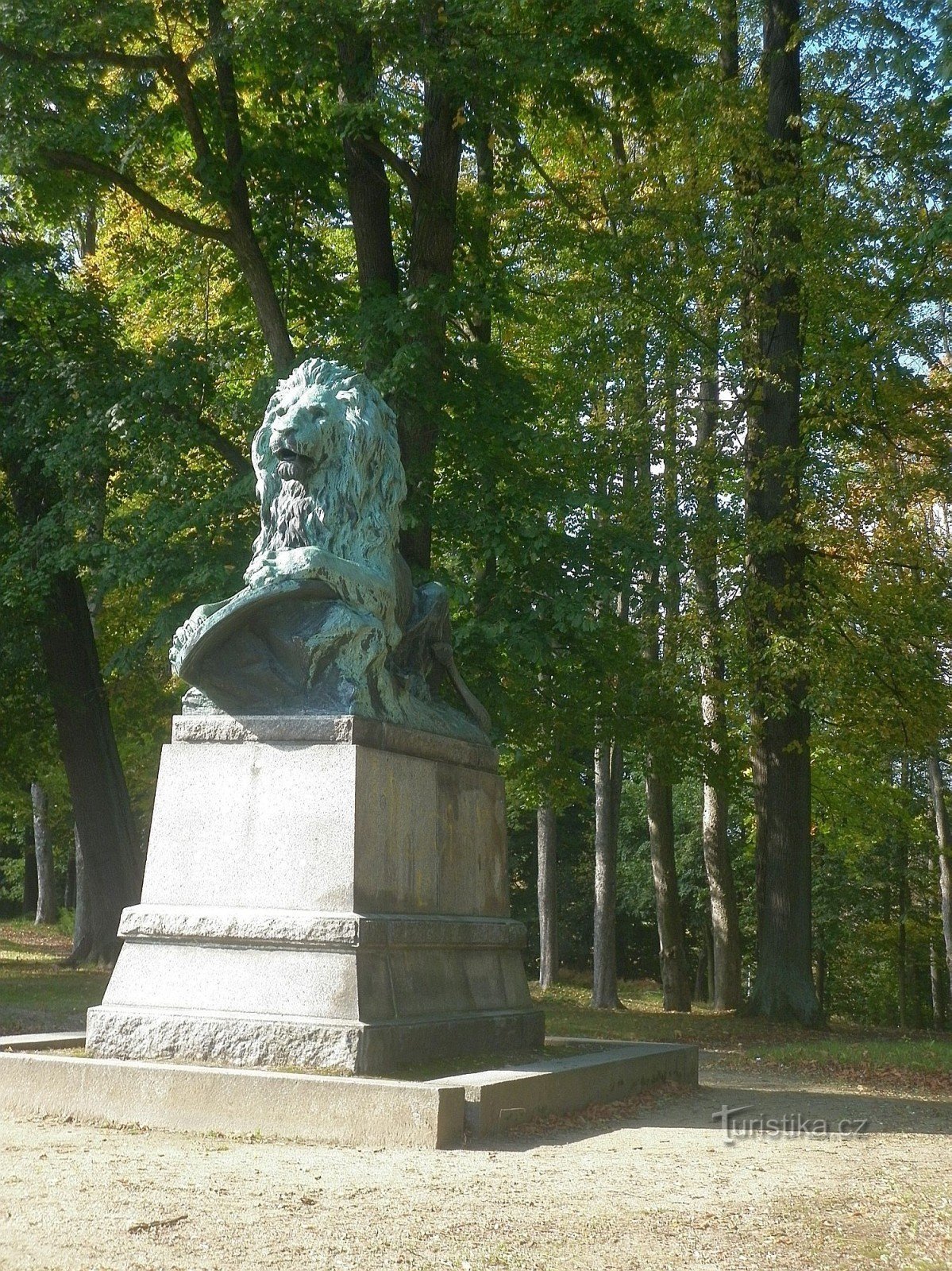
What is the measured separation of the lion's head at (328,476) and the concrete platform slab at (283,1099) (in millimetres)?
2895

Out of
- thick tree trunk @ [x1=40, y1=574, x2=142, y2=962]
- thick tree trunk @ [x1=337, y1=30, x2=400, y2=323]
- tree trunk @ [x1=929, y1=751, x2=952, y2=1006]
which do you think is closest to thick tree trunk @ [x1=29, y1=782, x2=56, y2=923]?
thick tree trunk @ [x1=40, y1=574, x2=142, y2=962]

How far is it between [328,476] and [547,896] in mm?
18037

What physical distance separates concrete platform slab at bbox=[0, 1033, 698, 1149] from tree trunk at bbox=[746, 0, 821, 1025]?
958 cm

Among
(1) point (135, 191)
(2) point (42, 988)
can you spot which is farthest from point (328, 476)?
(2) point (42, 988)

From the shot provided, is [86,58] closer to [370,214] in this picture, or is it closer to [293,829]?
[370,214]

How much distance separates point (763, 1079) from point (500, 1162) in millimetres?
5629

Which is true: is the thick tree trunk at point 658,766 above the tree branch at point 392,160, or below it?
below

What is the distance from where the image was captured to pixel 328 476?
8266mm

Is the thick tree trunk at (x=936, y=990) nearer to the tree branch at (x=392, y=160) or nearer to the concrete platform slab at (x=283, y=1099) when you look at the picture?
the tree branch at (x=392, y=160)

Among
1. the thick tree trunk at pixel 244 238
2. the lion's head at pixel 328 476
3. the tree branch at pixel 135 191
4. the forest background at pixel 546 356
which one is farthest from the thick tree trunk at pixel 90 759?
the lion's head at pixel 328 476

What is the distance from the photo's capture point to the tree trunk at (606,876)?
72.0 ft

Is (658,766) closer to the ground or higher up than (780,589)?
closer to the ground

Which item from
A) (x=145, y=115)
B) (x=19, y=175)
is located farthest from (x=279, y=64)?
(x=19, y=175)

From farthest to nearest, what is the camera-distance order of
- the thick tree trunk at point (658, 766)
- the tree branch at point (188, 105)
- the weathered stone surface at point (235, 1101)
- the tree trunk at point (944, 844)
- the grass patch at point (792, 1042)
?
the tree trunk at point (944, 844) → the thick tree trunk at point (658, 766) → the tree branch at point (188, 105) → the grass patch at point (792, 1042) → the weathered stone surface at point (235, 1101)
